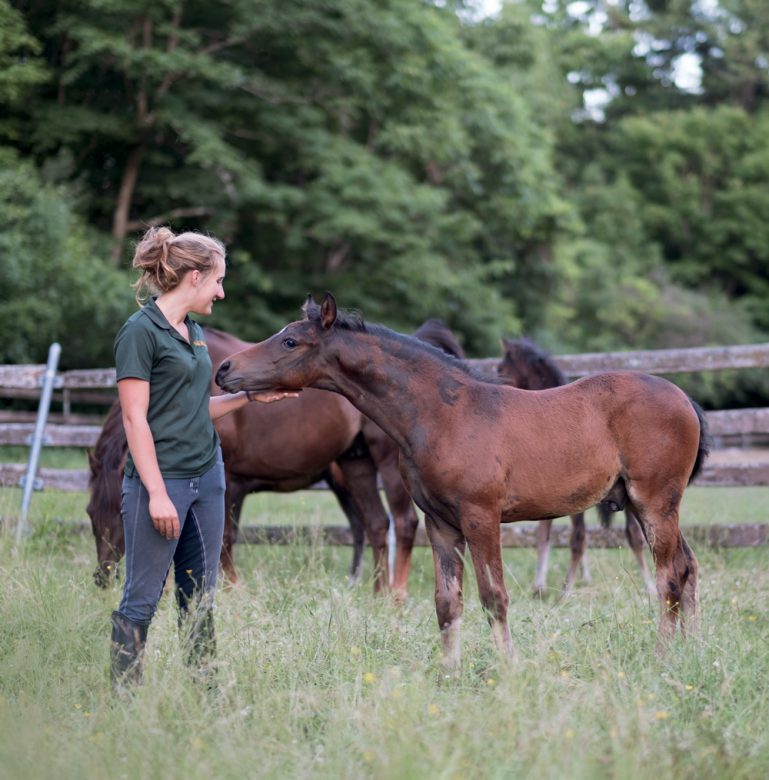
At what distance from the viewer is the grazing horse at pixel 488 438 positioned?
16.5ft

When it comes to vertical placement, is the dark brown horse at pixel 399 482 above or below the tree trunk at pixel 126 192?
above

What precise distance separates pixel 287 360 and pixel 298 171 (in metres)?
A: 18.4

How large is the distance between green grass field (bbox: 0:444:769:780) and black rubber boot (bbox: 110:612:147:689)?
4.2 inches

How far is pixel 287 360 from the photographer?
507cm

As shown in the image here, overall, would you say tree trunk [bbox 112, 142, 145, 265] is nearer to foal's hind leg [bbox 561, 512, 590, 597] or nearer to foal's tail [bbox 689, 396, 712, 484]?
foal's hind leg [bbox 561, 512, 590, 597]

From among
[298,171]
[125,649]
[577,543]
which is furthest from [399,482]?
[298,171]

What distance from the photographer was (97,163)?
71.2ft

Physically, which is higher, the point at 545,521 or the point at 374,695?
the point at 374,695

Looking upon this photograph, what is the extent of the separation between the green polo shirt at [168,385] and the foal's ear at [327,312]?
0.83m

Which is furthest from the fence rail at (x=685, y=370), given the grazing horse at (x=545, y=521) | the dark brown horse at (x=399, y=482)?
the dark brown horse at (x=399, y=482)

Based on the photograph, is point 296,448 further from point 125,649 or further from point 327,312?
point 125,649

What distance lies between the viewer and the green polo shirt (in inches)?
165

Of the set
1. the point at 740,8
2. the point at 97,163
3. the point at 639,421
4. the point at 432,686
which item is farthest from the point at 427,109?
the point at 740,8

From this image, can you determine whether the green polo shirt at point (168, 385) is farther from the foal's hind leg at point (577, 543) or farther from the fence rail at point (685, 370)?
the fence rail at point (685, 370)
